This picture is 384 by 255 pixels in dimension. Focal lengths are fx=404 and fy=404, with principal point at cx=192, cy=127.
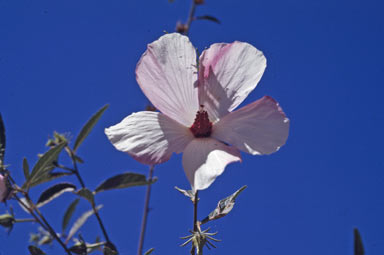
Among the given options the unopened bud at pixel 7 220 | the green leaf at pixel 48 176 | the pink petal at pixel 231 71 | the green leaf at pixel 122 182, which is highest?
the pink petal at pixel 231 71

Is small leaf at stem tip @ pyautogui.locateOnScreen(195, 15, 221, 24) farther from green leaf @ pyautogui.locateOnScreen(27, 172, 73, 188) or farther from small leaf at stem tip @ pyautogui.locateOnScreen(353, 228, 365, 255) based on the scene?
small leaf at stem tip @ pyautogui.locateOnScreen(353, 228, 365, 255)

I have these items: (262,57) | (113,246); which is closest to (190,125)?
(262,57)

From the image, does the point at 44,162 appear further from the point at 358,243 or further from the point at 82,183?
the point at 358,243

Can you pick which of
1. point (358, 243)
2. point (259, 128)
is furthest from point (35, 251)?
point (358, 243)

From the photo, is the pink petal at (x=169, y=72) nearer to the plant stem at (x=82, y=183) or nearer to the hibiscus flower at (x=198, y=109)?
the hibiscus flower at (x=198, y=109)

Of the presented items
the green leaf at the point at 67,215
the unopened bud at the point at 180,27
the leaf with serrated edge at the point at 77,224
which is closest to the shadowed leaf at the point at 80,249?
the leaf with serrated edge at the point at 77,224
